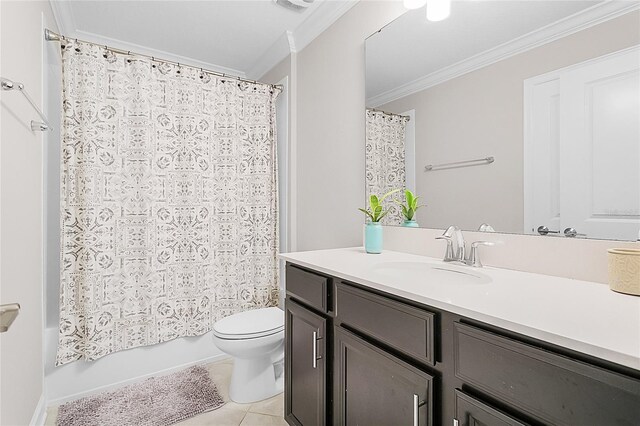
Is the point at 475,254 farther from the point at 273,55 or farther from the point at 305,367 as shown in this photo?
the point at 273,55

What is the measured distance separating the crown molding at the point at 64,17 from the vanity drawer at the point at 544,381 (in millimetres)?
2805

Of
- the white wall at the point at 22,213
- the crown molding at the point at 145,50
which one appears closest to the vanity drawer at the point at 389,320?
the white wall at the point at 22,213

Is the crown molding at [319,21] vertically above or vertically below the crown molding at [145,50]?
below

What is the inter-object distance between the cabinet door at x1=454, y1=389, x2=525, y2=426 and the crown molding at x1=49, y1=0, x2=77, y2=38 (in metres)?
2.86

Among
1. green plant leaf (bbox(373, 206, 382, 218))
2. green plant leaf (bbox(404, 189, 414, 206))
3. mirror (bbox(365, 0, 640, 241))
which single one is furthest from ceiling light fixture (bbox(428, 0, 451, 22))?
green plant leaf (bbox(373, 206, 382, 218))

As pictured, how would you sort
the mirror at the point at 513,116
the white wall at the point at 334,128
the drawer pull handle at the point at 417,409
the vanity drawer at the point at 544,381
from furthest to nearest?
the white wall at the point at 334,128
the mirror at the point at 513,116
the drawer pull handle at the point at 417,409
the vanity drawer at the point at 544,381

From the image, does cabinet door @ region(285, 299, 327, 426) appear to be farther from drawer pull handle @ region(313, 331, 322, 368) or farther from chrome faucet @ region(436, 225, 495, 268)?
chrome faucet @ region(436, 225, 495, 268)

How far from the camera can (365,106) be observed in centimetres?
193

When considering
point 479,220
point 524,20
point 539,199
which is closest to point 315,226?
point 479,220

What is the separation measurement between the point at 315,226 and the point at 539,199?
1.43 metres

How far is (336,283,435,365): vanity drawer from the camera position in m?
0.92

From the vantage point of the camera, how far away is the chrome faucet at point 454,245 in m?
1.41

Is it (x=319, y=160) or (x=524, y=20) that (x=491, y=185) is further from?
(x=319, y=160)

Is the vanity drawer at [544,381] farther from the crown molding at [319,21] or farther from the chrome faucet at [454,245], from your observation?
the crown molding at [319,21]
